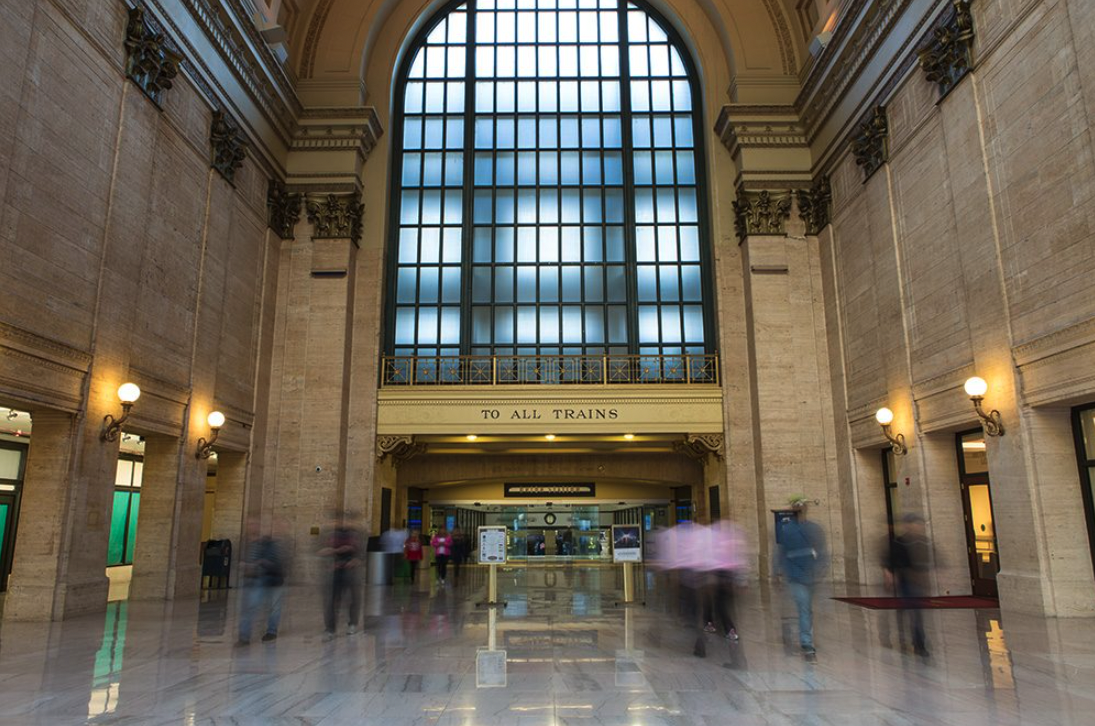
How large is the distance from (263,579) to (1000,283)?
1185cm

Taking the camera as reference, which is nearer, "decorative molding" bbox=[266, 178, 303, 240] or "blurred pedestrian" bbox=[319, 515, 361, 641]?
"blurred pedestrian" bbox=[319, 515, 361, 641]

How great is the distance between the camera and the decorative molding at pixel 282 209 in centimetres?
1988

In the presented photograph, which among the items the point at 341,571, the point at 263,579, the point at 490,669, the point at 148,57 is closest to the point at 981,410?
the point at 490,669

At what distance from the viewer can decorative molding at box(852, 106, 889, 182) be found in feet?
54.4

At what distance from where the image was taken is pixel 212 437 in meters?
16.0

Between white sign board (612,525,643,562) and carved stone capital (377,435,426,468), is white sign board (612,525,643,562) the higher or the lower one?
the lower one

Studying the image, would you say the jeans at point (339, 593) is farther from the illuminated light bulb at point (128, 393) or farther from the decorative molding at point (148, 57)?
the decorative molding at point (148, 57)

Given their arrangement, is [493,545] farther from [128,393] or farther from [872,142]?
[872,142]

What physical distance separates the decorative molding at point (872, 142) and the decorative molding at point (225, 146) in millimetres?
14051

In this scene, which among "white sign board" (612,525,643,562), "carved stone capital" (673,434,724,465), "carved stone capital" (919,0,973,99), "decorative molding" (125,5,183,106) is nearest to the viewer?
"carved stone capital" (919,0,973,99)

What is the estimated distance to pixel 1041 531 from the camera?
37.8 feet

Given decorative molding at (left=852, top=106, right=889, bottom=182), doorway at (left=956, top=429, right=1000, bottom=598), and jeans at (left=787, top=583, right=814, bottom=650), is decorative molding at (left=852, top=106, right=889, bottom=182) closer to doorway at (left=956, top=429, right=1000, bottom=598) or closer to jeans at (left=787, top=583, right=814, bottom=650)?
doorway at (left=956, top=429, right=1000, bottom=598)

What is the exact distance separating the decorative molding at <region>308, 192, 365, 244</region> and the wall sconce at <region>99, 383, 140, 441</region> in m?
8.50

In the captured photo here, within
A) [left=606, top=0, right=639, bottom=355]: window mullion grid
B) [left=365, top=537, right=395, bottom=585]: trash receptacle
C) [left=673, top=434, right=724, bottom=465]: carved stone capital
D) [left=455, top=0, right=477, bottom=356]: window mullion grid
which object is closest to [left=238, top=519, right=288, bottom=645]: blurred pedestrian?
[left=365, top=537, right=395, bottom=585]: trash receptacle
